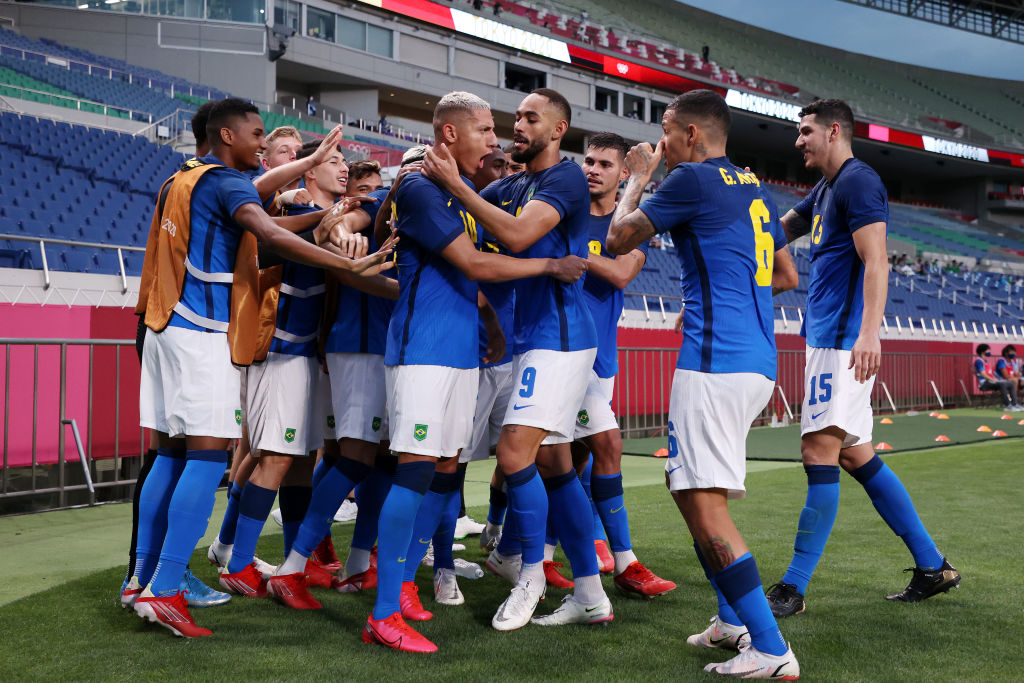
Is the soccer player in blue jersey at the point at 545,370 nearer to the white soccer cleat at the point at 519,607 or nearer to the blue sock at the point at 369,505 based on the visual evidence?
Result: the white soccer cleat at the point at 519,607

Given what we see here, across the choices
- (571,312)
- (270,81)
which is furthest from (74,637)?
(270,81)

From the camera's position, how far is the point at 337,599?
384 cm

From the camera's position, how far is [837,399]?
380 cm

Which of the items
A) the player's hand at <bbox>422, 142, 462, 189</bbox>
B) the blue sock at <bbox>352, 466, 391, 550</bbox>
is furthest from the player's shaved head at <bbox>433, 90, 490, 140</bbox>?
the blue sock at <bbox>352, 466, 391, 550</bbox>

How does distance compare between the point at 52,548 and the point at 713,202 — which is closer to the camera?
the point at 713,202

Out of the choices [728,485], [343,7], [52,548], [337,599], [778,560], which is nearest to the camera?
[728,485]

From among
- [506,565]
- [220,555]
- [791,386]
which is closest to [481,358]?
[506,565]

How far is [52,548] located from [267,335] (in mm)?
2296

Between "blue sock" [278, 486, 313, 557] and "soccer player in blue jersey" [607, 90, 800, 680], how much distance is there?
82.9 inches

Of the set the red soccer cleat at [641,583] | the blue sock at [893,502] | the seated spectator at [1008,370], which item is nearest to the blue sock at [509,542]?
the red soccer cleat at [641,583]

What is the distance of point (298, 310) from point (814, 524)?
268 centimetres

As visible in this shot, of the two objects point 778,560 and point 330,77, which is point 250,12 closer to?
point 330,77

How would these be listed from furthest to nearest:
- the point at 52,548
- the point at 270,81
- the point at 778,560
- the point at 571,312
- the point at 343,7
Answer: the point at 343,7
the point at 270,81
the point at 52,548
the point at 778,560
the point at 571,312

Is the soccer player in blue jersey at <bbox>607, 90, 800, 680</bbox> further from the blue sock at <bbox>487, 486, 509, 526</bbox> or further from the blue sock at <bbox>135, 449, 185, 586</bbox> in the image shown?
the blue sock at <bbox>135, 449, 185, 586</bbox>
